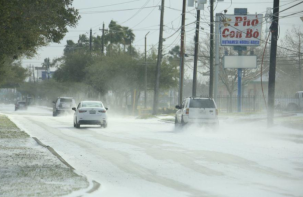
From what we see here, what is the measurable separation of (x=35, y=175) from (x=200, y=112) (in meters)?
18.0

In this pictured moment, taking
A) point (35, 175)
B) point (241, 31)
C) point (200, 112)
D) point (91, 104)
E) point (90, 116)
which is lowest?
point (35, 175)

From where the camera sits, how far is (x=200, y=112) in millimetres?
28656

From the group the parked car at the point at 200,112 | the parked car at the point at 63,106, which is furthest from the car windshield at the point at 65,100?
the parked car at the point at 200,112

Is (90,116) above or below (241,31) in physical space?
below

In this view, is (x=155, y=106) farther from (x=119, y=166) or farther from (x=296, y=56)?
(x=119, y=166)

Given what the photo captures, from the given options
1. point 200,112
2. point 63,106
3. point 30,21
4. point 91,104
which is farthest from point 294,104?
point 30,21

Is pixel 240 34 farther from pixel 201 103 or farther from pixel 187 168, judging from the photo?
pixel 187 168

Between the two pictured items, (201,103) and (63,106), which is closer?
(201,103)

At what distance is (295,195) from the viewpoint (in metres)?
9.27

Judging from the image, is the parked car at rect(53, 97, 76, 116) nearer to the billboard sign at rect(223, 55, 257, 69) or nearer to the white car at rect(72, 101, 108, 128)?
the billboard sign at rect(223, 55, 257, 69)

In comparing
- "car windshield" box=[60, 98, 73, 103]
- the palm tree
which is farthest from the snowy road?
the palm tree

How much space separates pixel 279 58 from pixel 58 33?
207 feet

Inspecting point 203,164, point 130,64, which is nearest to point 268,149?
point 203,164

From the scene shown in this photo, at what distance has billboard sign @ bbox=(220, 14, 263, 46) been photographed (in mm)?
53781
